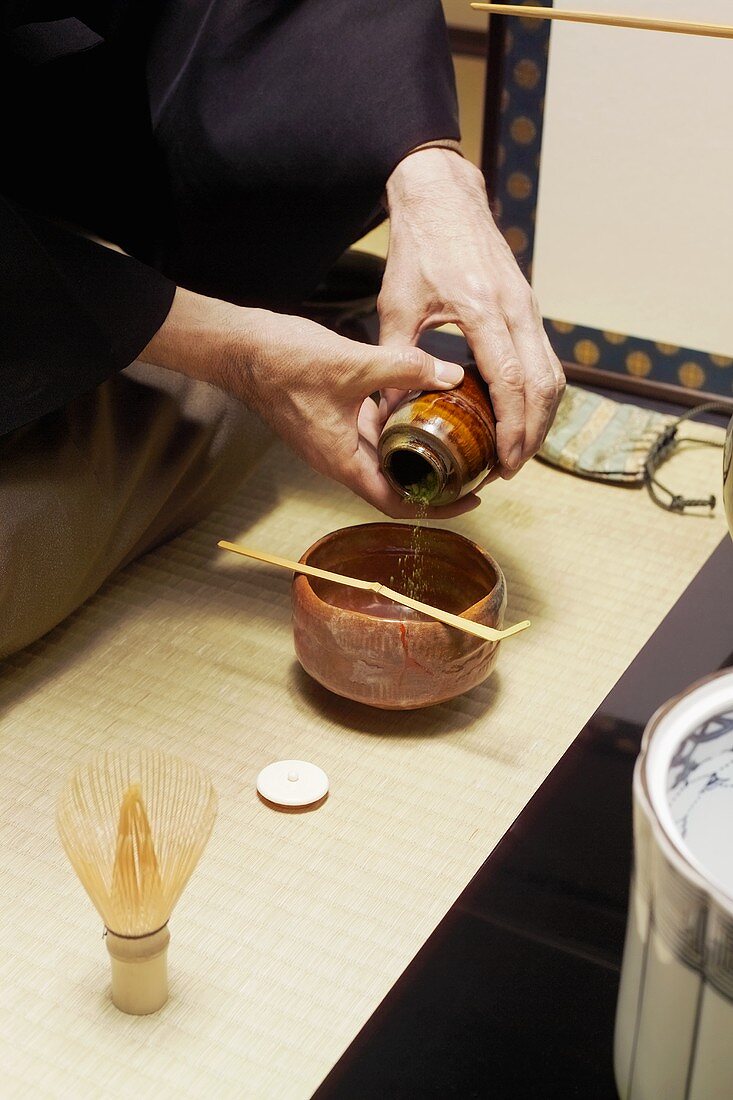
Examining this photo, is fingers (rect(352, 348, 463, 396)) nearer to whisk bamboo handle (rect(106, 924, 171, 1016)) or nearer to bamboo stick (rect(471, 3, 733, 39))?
bamboo stick (rect(471, 3, 733, 39))

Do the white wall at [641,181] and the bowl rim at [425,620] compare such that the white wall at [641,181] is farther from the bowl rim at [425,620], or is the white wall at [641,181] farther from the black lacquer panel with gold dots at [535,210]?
the bowl rim at [425,620]

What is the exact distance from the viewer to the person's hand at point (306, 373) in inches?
59.9

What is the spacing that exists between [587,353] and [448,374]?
106cm

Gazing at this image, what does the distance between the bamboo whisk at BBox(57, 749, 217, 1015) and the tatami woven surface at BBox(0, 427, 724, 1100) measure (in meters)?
0.07

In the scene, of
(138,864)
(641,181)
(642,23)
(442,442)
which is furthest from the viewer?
(641,181)

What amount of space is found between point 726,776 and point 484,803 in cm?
60

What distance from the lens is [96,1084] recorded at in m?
1.07

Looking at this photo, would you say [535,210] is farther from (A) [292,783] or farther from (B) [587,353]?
(A) [292,783]

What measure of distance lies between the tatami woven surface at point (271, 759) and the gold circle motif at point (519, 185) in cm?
66

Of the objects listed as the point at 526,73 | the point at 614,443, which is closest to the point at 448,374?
the point at 614,443

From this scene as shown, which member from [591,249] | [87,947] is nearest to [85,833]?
[87,947]

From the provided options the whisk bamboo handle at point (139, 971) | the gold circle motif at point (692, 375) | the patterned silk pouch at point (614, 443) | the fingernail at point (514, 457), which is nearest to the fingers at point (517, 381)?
the fingernail at point (514, 457)

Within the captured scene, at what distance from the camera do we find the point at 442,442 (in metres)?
1.47

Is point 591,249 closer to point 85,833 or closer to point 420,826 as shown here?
point 420,826
